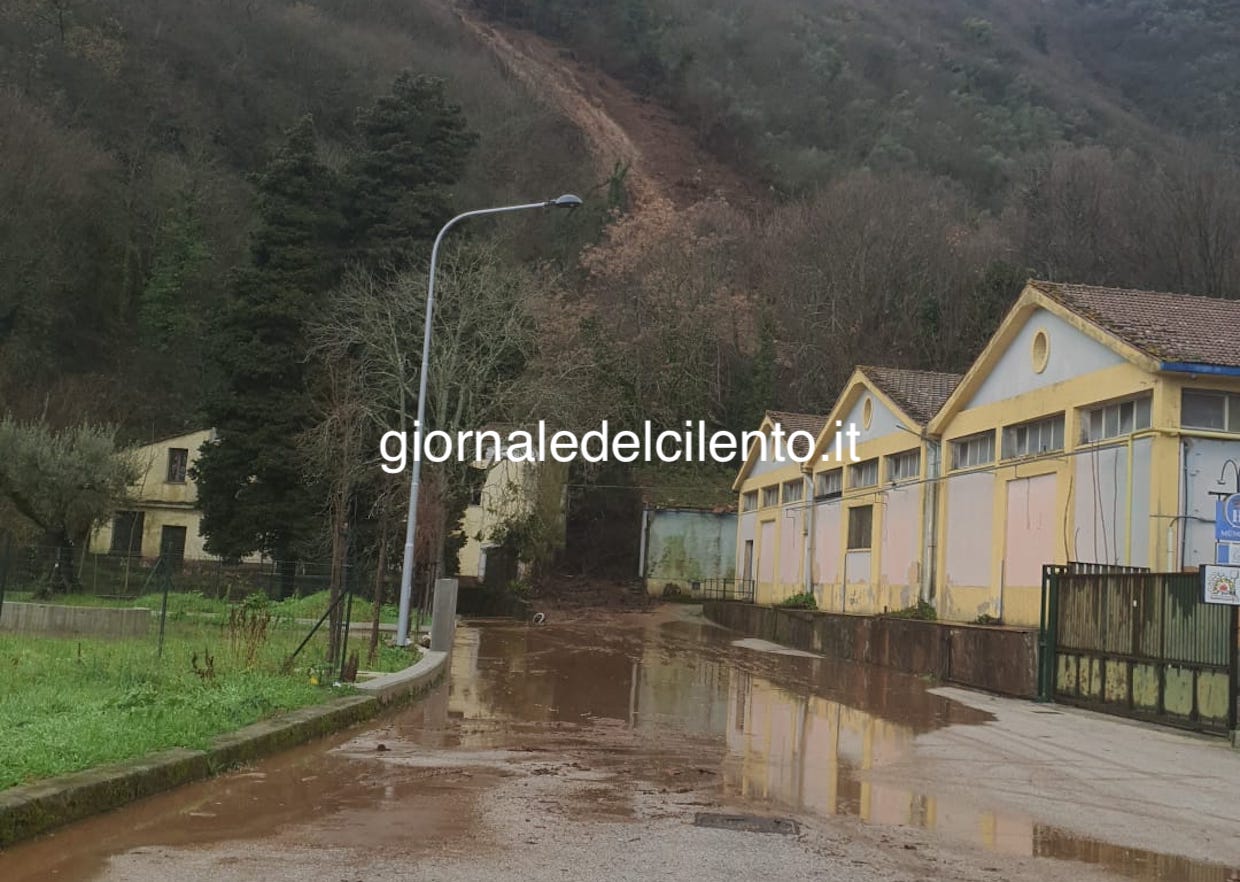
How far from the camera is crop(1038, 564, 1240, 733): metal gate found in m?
14.8

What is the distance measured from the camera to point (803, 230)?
60.0 meters

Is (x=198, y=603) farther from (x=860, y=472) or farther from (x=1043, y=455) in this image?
(x=1043, y=455)

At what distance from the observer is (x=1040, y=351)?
78.9 feet

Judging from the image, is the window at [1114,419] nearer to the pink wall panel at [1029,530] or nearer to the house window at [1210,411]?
the house window at [1210,411]

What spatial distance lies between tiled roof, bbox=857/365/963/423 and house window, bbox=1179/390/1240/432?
9554mm

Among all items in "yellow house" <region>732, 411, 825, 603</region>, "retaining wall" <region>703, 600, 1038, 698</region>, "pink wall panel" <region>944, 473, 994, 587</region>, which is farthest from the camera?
"yellow house" <region>732, 411, 825, 603</region>

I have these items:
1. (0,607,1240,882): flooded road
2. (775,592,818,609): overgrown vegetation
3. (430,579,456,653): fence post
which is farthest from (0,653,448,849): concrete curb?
(775,592,818,609): overgrown vegetation

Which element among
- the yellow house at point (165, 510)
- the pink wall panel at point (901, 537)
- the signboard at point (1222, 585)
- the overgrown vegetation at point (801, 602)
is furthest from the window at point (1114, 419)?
the yellow house at point (165, 510)

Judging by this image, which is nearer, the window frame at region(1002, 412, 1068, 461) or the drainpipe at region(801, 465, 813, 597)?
the window frame at region(1002, 412, 1068, 461)

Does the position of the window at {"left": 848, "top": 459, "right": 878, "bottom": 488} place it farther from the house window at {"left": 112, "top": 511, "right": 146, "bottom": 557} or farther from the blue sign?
the house window at {"left": 112, "top": 511, "right": 146, "bottom": 557}

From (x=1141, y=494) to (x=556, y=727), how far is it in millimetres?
11615

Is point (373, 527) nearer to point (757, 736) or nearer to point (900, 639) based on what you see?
point (900, 639)

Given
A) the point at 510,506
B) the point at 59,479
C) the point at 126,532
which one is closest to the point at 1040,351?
the point at 59,479

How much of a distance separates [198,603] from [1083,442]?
18.8m
